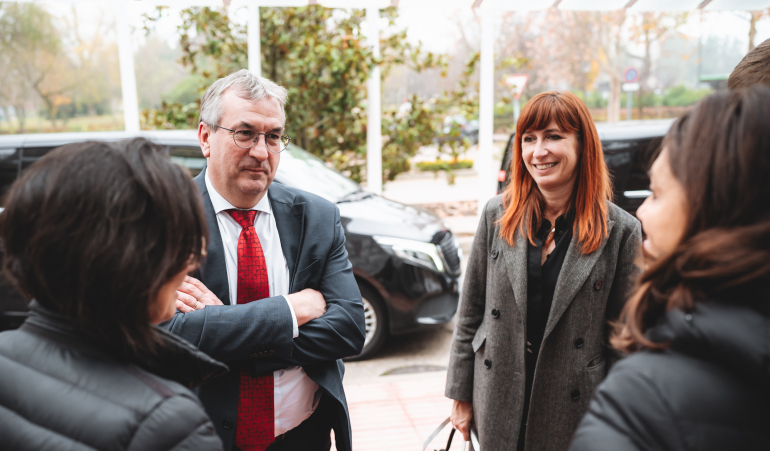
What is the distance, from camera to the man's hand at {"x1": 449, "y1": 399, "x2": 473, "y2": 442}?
7.24ft

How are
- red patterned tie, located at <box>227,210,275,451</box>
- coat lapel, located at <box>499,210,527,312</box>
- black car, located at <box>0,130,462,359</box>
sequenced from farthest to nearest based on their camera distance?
black car, located at <box>0,130,462,359</box> → coat lapel, located at <box>499,210,527,312</box> → red patterned tie, located at <box>227,210,275,451</box>

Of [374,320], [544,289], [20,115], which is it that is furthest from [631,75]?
[20,115]

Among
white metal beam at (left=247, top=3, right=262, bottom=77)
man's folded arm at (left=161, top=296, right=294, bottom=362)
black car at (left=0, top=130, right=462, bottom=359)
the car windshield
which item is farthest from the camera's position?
white metal beam at (left=247, top=3, right=262, bottom=77)

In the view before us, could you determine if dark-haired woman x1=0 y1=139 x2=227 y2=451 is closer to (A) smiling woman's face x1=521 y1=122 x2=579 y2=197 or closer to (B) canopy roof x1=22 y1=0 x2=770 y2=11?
(A) smiling woman's face x1=521 y1=122 x2=579 y2=197

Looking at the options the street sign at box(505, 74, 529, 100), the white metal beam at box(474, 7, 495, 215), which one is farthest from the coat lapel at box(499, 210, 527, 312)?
the street sign at box(505, 74, 529, 100)

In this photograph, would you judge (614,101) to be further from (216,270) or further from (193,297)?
(193,297)

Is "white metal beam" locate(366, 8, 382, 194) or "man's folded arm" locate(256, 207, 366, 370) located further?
"white metal beam" locate(366, 8, 382, 194)

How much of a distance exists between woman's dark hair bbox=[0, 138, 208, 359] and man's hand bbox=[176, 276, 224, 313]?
2.16 ft

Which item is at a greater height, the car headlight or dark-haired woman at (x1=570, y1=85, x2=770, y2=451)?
dark-haired woman at (x1=570, y1=85, x2=770, y2=451)

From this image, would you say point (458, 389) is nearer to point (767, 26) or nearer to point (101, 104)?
point (101, 104)

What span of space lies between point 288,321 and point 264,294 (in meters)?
0.19

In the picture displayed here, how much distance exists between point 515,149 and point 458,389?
0.99 meters

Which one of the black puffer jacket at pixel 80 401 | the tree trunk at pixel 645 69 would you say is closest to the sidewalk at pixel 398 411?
the black puffer jacket at pixel 80 401

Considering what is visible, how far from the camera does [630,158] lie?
5.63 metres
